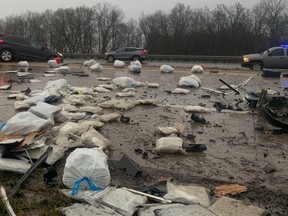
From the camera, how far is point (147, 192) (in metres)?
3.58

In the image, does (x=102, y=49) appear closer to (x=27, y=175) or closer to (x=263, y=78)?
(x=263, y=78)

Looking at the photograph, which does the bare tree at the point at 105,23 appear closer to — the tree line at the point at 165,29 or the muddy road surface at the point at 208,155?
the tree line at the point at 165,29

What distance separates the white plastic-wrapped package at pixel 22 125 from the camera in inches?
191

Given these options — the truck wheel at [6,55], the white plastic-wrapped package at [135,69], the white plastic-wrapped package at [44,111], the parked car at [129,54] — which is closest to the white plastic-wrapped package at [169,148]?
the white plastic-wrapped package at [44,111]

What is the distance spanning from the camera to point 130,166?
424 centimetres

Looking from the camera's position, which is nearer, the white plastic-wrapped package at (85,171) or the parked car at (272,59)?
the white plastic-wrapped package at (85,171)

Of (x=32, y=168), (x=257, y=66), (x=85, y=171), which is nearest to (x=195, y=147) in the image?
(x=85, y=171)

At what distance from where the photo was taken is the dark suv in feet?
59.3

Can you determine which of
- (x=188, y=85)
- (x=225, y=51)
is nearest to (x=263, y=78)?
(x=188, y=85)

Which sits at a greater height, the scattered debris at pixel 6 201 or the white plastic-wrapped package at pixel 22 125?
the white plastic-wrapped package at pixel 22 125

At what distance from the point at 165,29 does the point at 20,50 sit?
1733 inches

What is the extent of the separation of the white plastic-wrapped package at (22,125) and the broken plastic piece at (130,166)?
1441mm

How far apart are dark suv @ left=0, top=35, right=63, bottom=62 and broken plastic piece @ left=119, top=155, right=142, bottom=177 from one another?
51.2 ft

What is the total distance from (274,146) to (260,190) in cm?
177
